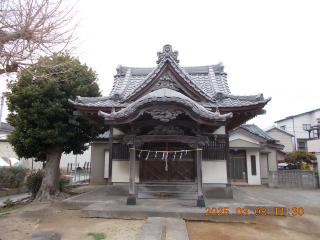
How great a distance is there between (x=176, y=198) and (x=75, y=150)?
20.2 feet

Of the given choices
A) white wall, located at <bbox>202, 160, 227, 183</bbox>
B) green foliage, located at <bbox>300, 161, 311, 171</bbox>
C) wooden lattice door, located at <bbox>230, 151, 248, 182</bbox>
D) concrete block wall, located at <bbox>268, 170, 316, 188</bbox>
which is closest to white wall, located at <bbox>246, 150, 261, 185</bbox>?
wooden lattice door, located at <bbox>230, 151, 248, 182</bbox>

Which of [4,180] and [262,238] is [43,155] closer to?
[4,180]

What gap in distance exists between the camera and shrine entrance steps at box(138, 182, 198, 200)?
8.86 meters

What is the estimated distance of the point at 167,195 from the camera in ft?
29.4

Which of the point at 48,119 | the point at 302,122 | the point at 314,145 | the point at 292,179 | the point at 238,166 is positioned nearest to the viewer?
the point at 48,119

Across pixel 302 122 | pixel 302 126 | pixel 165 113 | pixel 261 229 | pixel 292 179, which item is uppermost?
pixel 302 122

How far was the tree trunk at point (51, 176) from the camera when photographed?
10.8 metres

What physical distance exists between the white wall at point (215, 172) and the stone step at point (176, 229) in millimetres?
3102

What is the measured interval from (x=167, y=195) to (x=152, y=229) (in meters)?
3.10

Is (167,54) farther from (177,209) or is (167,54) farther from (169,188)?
(177,209)

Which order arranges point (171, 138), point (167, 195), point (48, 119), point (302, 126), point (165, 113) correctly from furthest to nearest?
Answer: point (302, 126), point (48, 119), point (167, 195), point (171, 138), point (165, 113)

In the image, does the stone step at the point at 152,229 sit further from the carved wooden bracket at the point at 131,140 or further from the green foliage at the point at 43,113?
the green foliage at the point at 43,113

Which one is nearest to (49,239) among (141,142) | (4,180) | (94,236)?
(94,236)

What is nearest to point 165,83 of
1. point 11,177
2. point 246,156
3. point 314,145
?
point 11,177
